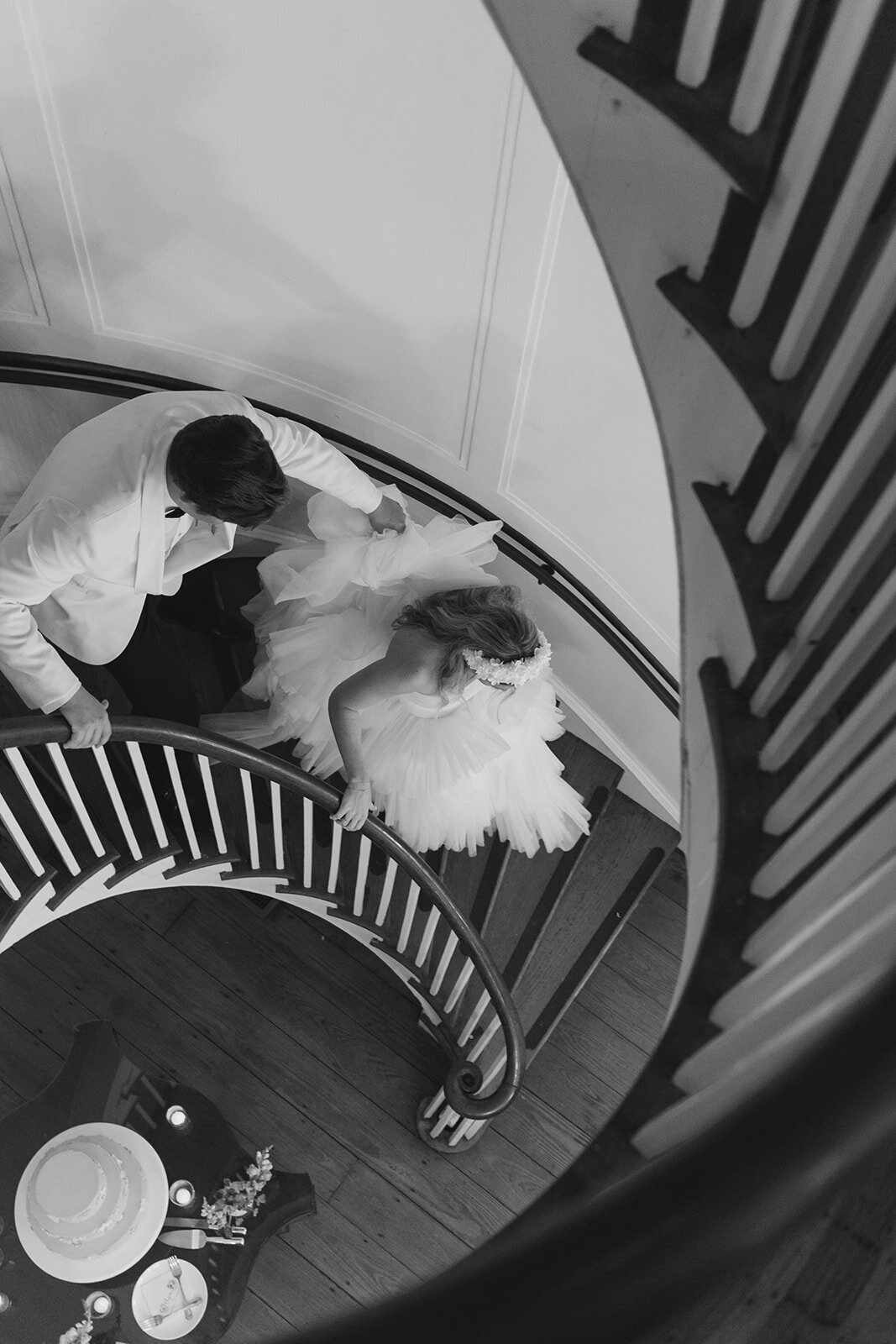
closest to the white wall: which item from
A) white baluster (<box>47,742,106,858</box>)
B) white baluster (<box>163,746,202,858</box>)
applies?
white baluster (<box>163,746,202,858</box>)

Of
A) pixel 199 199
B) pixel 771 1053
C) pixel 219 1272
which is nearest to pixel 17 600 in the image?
pixel 199 199

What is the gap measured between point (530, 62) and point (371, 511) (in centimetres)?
155

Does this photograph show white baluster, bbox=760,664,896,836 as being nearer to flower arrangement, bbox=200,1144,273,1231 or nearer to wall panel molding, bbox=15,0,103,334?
wall panel molding, bbox=15,0,103,334

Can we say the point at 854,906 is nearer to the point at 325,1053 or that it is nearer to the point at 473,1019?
the point at 473,1019

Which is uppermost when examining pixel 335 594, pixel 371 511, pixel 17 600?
pixel 17 600

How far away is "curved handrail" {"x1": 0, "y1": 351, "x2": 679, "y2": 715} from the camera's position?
329cm

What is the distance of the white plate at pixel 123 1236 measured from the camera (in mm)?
3568

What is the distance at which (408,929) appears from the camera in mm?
3629

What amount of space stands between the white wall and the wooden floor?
1.54 meters

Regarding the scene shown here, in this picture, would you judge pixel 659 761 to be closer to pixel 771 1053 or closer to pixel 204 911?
pixel 204 911

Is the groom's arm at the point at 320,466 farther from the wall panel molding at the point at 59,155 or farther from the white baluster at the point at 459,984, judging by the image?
the white baluster at the point at 459,984

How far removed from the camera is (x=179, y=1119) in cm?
386

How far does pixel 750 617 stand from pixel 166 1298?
365 cm

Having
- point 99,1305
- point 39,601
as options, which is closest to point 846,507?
point 39,601
